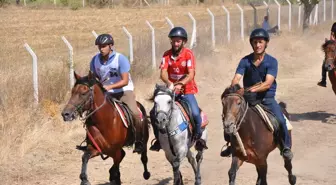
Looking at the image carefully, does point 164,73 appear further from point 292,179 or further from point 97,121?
point 292,179

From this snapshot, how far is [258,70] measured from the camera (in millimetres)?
8664

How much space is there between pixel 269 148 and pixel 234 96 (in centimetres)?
118

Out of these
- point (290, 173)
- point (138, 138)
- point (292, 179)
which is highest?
point (138, 138)

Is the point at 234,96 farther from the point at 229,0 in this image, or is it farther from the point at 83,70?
the point at 229,0

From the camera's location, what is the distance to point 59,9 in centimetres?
4962

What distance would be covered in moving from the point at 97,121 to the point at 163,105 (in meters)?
1.22

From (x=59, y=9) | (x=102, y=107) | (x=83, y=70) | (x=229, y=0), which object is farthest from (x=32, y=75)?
(x=229, y=0)

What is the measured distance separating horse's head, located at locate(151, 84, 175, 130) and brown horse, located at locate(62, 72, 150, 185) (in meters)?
0.97

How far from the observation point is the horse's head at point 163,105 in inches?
332

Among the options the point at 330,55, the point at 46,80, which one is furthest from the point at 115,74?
the point at 330,55

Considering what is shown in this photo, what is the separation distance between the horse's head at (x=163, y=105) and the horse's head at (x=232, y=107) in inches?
37.2

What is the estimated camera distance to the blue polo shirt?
859 centimetres

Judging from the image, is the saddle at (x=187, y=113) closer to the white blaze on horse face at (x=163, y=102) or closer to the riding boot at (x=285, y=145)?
the white blaze on horse face at (x=163, y=102)

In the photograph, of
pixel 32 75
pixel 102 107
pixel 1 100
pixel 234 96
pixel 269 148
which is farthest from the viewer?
pixel 32 75
